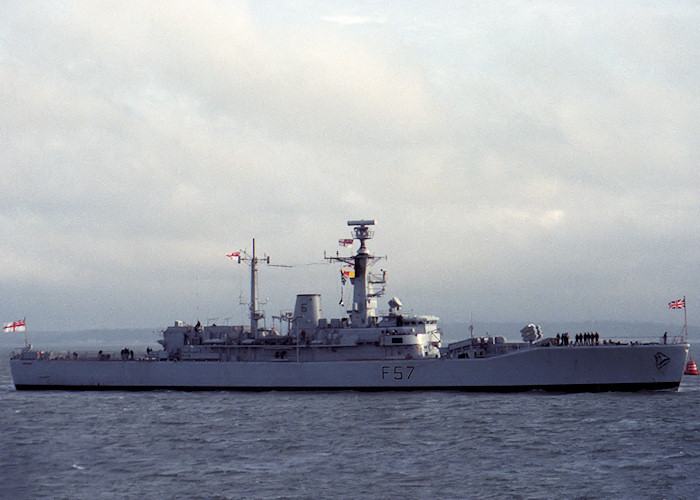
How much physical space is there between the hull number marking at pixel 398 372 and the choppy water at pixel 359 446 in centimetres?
100

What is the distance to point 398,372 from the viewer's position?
139ft

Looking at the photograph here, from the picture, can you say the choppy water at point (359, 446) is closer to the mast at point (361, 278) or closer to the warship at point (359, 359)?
the warship at point (359, 359)

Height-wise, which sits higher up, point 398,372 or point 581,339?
point 581,339

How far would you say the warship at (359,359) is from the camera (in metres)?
40.8

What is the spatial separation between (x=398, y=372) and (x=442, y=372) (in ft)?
7.34

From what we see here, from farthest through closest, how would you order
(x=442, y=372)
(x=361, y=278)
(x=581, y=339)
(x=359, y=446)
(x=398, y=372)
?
(x=361, y=278), (x=398, y=372), (x=442, y=372), (x=581, y=339), (x=359, y=446)

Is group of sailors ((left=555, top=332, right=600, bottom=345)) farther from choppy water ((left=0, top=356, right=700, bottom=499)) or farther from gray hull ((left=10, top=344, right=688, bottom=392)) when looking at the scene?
choppy water ((left=0, top=356, right=700, bottom=499))

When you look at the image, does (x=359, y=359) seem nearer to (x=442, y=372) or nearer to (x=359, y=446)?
(x=442, y=372)

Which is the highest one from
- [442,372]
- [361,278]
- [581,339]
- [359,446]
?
[361,278]

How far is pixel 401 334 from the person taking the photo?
43531mm

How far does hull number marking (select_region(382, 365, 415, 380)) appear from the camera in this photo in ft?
139

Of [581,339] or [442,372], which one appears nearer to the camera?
[581,339]

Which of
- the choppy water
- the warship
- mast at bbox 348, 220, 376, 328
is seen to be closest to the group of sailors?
the warship

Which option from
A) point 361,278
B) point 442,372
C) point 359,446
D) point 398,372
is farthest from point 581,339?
point 359,446
